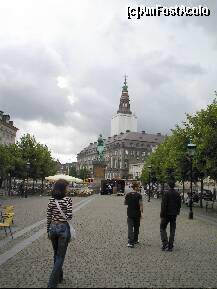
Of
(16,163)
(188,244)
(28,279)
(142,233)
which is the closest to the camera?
(28,279)

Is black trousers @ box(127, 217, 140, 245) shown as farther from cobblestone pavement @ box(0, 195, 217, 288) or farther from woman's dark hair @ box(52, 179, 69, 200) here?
woman's dark hair @ box(52, 179, 69, 200)

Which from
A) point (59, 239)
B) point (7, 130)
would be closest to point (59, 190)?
point (59, 239)

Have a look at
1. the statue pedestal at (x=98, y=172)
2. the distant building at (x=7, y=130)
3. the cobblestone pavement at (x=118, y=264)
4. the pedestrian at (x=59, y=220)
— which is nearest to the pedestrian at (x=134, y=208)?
the cobblestone pavement at (x=118, y=264)

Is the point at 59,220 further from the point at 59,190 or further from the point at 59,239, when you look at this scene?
the point at 59,190

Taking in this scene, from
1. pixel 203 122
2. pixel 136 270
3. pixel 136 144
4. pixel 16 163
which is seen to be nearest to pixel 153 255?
pixel 136 270

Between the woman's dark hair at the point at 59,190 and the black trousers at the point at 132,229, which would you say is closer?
the woman's dark hair at the point at 59,190

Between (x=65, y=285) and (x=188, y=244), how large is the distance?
7493 millimetres

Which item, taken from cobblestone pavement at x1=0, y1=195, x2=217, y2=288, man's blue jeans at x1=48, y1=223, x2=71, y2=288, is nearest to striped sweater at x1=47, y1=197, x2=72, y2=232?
man's blue jeans at x1=48, y1=223, x2=71, y2=288

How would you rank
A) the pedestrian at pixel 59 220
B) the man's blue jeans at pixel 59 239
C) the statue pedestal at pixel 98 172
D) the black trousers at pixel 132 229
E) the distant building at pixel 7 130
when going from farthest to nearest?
the distant building at pixel 7 130, the statue pedestal at pixel 98 172, the black trousers at pixel 132 229, the pedestrian at pixel 59 220, the man's blue jeans at pixel 59 239

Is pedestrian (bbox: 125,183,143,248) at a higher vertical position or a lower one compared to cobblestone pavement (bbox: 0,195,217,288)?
higher

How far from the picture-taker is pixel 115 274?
10.2 m

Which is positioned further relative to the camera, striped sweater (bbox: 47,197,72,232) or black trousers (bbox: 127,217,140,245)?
black trousers (bbox: 127,217,140,245)

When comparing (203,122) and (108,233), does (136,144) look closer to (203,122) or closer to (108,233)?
(203,122)

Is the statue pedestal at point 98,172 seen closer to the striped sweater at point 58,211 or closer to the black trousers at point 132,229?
the black trousers at point 132,229
